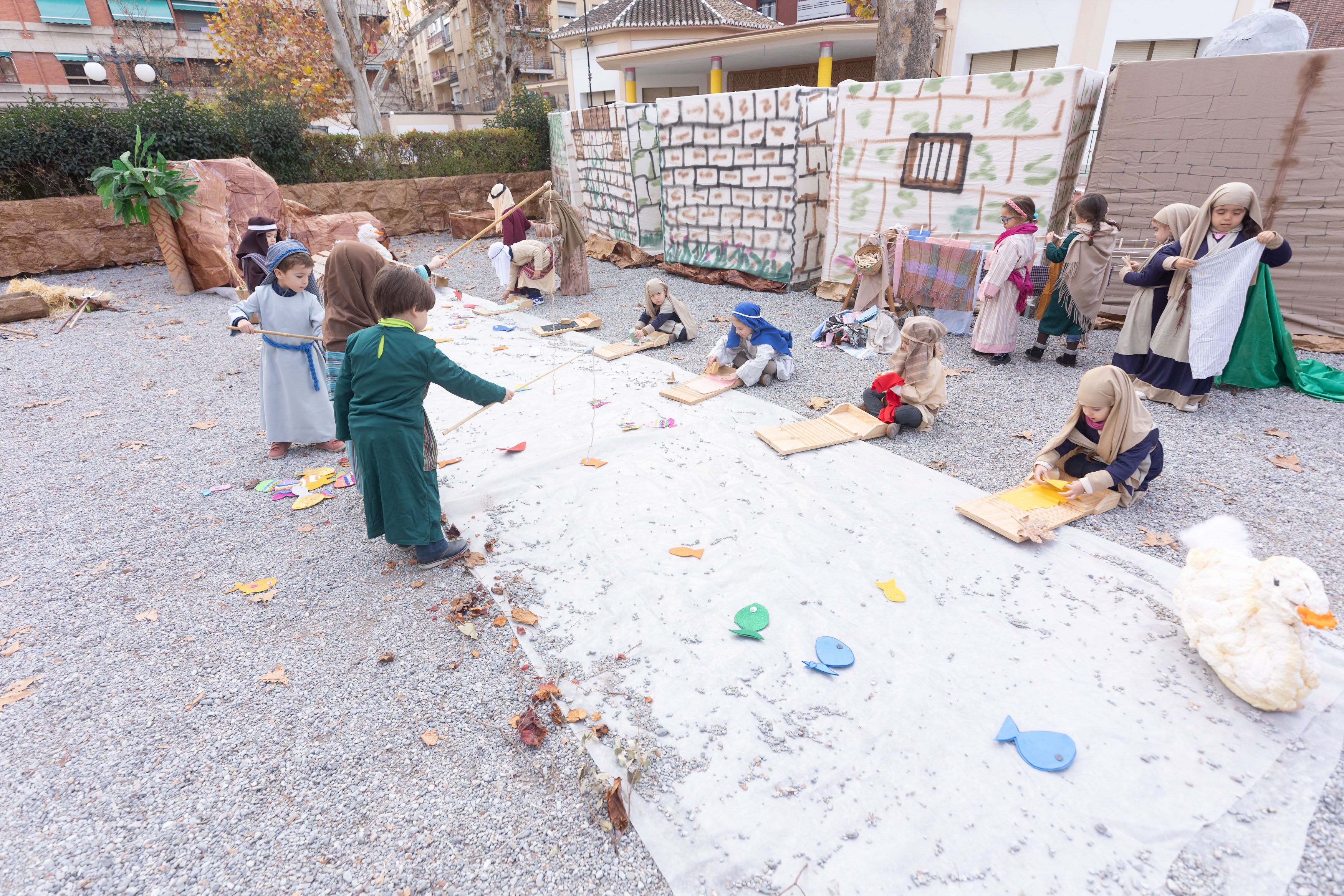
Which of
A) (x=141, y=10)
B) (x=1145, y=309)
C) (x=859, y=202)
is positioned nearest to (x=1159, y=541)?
(x=1145, y=309)

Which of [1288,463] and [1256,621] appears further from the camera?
[1288,463]

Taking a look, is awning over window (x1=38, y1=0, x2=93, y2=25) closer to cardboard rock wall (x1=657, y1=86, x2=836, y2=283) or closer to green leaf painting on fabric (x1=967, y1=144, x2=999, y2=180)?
cardboard rock wall (x1=657, y1=86, x2=836, y2=283)

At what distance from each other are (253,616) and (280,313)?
90.3 inches

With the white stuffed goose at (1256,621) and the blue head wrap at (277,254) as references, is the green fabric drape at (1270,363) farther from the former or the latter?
the blue head wrap at (277,254)

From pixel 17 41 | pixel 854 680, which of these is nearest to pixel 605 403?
pixel 854 680

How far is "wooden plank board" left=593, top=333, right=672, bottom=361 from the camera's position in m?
6.99

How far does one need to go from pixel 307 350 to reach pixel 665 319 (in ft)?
12.6

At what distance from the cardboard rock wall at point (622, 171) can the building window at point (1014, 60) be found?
824cm

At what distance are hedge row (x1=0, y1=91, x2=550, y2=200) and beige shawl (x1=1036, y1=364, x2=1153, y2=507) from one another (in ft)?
50.9

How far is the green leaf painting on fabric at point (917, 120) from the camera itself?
769cm

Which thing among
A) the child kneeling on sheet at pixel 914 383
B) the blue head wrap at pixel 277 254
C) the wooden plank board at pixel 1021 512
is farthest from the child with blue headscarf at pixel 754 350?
the blue head wrap at pixel 277 254

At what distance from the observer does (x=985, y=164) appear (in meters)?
7.33

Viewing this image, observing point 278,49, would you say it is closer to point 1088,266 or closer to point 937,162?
point 937,162

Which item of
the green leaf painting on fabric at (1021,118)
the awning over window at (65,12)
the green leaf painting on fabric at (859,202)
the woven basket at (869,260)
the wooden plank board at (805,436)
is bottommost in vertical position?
the wooden plank board at (805,436)
